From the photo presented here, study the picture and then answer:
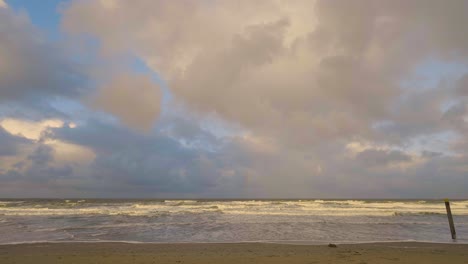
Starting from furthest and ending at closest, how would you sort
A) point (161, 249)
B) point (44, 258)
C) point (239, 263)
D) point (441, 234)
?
1. point (441, 234)
2. point (161, 249)
3. point (44, 258)
4. point (239, 263)

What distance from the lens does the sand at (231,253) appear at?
1156cm

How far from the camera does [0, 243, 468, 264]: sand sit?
1156 centimetres

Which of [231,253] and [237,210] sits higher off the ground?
[237,210]

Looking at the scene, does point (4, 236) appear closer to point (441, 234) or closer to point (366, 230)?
point (366, 230)

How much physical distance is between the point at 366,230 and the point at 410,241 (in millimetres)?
4397

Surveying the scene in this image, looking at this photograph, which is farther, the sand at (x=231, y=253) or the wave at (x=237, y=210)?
the wave at (x=237, y=210)

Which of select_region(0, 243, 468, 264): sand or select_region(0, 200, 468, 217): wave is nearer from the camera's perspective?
select_region(0, 243, 468, 264): sand

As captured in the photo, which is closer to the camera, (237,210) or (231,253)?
(231,253)

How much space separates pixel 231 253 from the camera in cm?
1312

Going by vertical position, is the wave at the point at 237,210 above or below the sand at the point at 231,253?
above

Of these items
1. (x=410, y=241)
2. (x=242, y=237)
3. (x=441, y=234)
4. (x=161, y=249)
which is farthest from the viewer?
(x=441, y=234)

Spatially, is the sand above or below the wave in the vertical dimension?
below

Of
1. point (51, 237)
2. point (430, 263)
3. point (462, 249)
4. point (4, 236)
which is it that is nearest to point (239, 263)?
point (430, 263)

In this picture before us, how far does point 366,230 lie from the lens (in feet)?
68.8
